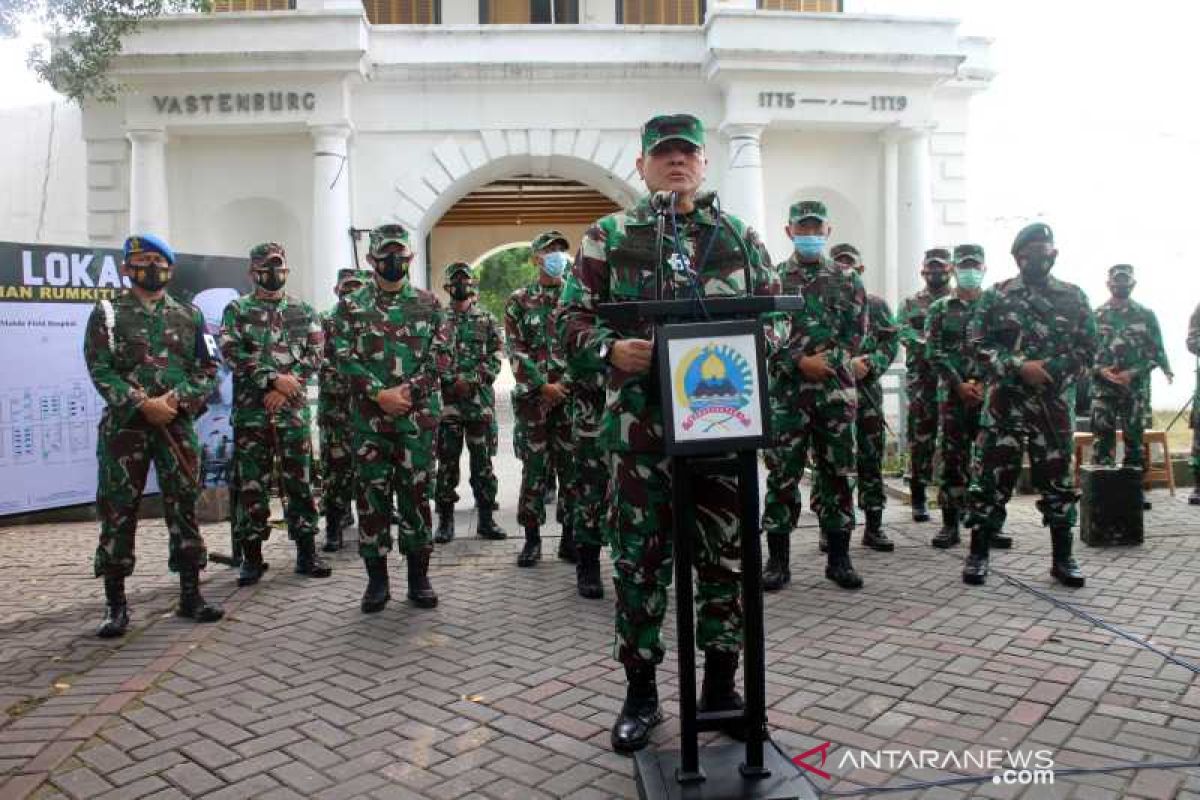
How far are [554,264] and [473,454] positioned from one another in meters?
1.91

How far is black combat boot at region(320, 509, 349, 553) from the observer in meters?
6.96

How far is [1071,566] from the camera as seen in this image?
17.6 feet

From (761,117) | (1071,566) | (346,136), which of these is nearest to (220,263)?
(346,136)

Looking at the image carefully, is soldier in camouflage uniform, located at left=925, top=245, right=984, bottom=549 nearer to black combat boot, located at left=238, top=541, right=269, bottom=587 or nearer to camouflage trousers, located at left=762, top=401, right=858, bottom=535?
camouflage trousers, located at left=762, top=401, right=858, bottom=535

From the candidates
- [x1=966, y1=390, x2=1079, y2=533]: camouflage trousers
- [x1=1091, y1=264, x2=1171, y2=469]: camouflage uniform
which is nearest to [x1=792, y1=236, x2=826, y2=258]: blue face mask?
[x1=966, y1=390, x2=1079, y2=533]: camouflage trousers

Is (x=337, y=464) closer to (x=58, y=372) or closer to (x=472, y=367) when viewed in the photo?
(x=472, y=367)

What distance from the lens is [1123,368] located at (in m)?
8.48

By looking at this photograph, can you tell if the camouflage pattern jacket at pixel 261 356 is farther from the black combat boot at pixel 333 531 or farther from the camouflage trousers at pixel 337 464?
the black combat boot at pixel 333 531

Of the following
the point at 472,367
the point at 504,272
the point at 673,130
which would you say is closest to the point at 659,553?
the point at 673,130

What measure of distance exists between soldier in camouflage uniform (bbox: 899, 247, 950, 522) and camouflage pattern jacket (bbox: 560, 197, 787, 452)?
4.36 metres

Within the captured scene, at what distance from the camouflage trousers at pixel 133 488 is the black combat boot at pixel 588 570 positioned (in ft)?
7.13

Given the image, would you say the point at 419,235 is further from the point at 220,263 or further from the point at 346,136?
the point at 220,263

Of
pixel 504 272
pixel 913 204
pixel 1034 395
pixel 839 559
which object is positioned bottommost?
pixel 839 559

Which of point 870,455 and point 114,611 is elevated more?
point 870,455
